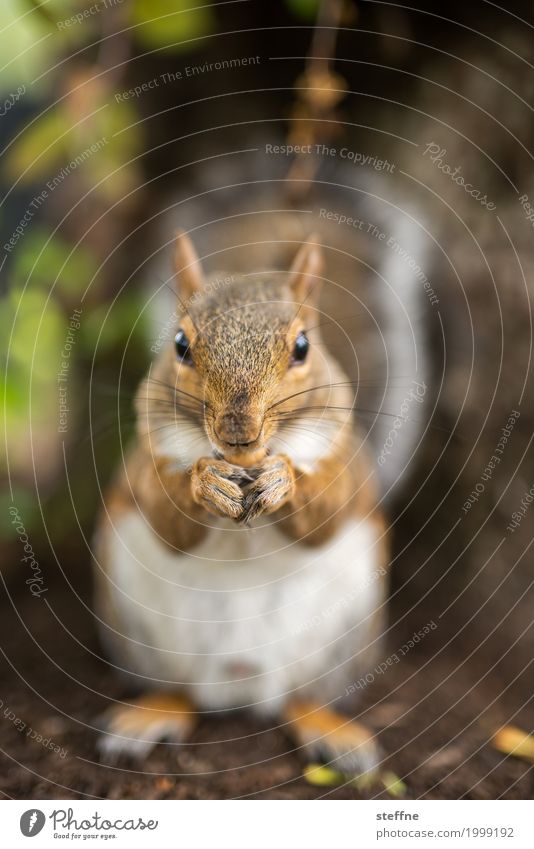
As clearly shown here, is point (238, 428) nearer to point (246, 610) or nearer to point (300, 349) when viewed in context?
point (300, 349)

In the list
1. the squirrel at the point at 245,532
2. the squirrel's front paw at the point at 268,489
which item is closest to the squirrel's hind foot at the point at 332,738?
the squirrel at the point at 245,532

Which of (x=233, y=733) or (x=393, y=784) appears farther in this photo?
(x=233, y=733)

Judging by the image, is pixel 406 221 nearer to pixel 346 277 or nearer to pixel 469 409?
pixel 346 277

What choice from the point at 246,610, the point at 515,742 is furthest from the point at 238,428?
the point at 515,742

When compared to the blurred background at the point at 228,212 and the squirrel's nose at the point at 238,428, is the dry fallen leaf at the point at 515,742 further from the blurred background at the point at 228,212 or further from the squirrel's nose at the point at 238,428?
the squirrel's nose at the point at 238,428

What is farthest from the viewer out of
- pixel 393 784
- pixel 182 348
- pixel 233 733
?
pixel 233 733
